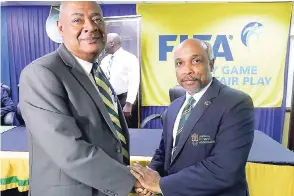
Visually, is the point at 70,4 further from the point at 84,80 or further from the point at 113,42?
the point at 113,42

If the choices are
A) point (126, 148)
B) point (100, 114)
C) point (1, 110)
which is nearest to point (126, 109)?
point (1, 110)

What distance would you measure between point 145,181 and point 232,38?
3.78 meters

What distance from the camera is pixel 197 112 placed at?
1292 millimetres

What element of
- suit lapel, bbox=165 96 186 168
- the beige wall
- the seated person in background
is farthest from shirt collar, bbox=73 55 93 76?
the beige wall

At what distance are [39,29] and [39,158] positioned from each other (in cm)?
430

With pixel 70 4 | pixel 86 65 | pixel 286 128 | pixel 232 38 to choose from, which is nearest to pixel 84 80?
pixel 86 65

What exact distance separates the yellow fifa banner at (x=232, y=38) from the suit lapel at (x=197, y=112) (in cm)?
340

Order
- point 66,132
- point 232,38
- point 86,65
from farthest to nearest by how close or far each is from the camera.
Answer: point 232,38, point 86,65, point 66,132

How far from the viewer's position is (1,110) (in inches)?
149

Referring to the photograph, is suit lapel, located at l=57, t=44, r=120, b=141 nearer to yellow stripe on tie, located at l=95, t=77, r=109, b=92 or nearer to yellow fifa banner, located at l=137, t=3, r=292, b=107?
yellow stripe on tie, located at l=95, t=77, r=109, b=92

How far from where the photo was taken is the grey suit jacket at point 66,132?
993 millimetres

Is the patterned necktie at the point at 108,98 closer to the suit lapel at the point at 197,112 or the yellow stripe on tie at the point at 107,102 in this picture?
the yellow stripe on tie at the point at 107,102

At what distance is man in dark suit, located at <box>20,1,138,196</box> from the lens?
3.26ft

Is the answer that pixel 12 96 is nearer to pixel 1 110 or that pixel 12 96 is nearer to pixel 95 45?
pixel 1 110
